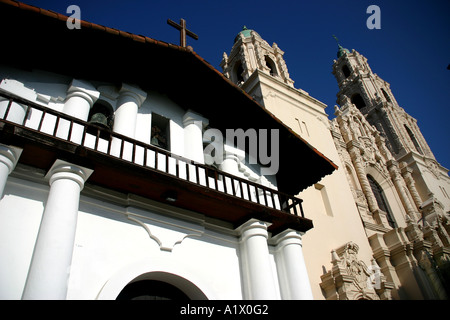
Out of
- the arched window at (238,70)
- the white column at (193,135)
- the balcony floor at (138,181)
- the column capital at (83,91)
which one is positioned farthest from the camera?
the arched window at (238,70)

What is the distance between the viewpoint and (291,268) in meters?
9.05

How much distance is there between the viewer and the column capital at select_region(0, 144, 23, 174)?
19.9ft

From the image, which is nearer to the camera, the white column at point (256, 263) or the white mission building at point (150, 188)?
the white mission building at point (150, 188)

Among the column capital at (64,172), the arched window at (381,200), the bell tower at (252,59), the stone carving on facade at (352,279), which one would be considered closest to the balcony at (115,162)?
the column capital at (64,172)

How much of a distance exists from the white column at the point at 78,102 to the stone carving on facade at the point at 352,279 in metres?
9.29

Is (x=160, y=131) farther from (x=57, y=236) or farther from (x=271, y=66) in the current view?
(x=271, y=66)

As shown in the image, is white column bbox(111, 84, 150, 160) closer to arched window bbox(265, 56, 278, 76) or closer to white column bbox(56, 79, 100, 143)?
white column bbox(56, 79, 100, 143)

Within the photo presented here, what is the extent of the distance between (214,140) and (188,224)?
3462 millimetres

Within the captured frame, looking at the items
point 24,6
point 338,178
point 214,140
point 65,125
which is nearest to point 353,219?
point 338,178

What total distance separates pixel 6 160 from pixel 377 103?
3292cm

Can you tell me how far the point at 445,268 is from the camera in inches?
643

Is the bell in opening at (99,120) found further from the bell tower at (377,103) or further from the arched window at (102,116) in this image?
the bell tower at (377,103)

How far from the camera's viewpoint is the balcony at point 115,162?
646 centimetres

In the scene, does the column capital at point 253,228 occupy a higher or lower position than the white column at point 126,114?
lower
